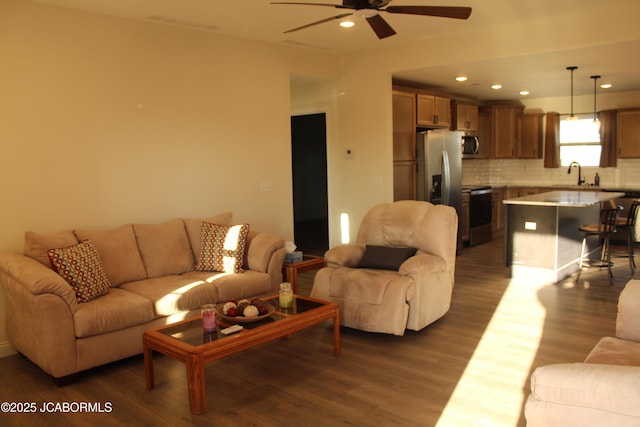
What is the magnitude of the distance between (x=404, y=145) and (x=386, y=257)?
296 centimetres

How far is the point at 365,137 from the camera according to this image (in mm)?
6969

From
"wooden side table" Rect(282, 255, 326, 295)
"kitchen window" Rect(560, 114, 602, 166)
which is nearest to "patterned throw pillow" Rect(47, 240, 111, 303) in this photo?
"wooden side table" Rect(282, 255, 326, 295)

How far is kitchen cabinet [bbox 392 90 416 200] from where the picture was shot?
700 cm

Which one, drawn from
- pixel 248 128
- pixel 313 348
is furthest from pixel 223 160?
pixel 313 348

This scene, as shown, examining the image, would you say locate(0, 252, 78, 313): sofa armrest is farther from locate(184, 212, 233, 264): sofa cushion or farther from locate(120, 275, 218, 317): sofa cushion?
locate(184, 212, 233, 264): sofa cushion

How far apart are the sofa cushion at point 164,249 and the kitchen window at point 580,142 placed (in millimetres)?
7358

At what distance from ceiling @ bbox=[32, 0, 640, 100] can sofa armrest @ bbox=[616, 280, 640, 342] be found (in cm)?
298

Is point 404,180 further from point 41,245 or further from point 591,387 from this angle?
point 591,387

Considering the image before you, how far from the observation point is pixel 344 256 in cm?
469

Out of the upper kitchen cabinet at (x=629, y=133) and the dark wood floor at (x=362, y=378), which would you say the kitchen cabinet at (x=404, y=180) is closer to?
the dark wood floor at (x=362, y=378)

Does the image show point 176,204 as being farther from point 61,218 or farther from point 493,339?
point 493,339

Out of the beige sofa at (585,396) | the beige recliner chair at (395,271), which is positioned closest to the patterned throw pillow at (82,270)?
the beige recliner chair at (395,271)

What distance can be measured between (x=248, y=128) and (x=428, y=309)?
296cm

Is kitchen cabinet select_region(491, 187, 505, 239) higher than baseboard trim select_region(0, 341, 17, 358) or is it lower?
higher
